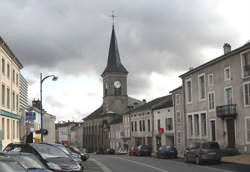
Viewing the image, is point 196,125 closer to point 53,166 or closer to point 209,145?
point 209,145

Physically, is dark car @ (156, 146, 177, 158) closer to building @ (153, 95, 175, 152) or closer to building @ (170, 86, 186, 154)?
building @ (170, 86, 186, 154)

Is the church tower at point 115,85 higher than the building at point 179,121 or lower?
higher

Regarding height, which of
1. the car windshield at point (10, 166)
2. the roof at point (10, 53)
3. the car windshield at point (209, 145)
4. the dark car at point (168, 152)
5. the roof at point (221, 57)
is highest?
the roof at point (10, 53)

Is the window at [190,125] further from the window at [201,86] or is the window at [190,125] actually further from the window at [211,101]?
the window at [211,101]

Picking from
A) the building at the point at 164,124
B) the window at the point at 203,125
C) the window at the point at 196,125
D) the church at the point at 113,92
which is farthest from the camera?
the church at the point at 113,92

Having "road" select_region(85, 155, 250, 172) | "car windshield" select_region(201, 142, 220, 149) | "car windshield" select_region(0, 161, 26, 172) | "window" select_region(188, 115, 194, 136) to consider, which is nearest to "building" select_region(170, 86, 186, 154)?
"window" select_region(188, 115, 194, 136)

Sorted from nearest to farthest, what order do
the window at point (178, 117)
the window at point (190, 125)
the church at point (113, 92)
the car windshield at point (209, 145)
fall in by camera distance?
the car windshield at point (209, 145) → the window at point (190, 125) → the window at point (178, 117) → the church at point (113, 92)

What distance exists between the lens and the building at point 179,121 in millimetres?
42969

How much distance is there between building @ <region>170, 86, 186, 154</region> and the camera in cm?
4297

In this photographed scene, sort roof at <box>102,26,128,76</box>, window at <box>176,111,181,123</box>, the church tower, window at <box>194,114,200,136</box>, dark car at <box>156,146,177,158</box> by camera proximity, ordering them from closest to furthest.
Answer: dark car at <box>156,146,177,158</box>
window at <box>194,114,200,136</box>
window at <box>176,111,181,123</box>
roof at <box>102,26,128,76</box>
the church tower

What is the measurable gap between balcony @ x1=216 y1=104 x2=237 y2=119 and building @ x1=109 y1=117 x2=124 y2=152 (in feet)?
143

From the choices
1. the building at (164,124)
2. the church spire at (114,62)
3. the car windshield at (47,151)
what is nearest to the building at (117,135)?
the church spire at (114,62)

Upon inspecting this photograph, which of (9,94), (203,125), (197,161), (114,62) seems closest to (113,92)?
(114,62)

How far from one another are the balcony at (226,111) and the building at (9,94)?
18.3 m
